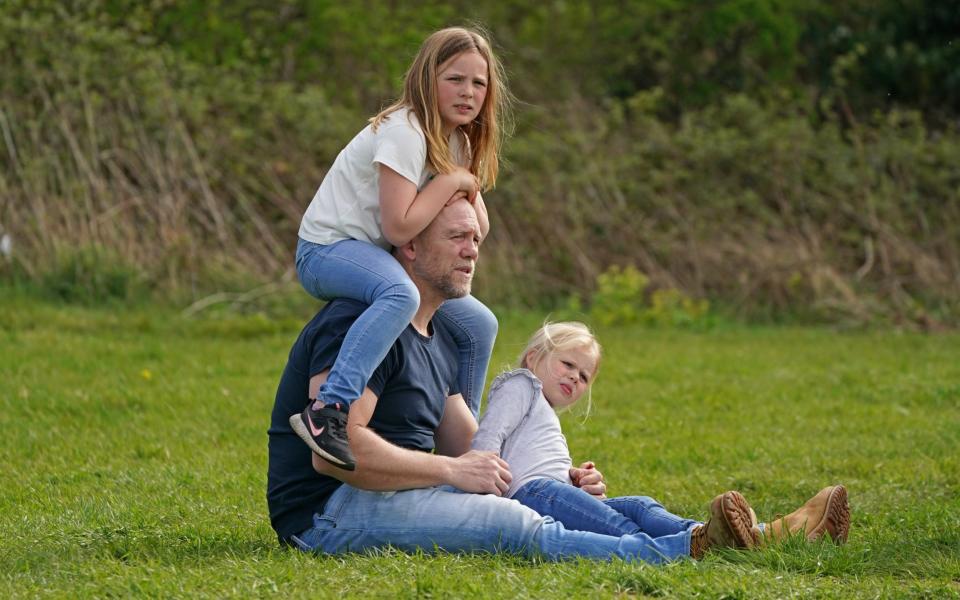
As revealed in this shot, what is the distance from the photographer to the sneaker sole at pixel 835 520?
4.92 m

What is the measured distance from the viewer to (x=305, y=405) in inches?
190

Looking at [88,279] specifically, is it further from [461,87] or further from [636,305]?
[461,87]

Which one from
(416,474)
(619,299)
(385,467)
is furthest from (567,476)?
(619,299)

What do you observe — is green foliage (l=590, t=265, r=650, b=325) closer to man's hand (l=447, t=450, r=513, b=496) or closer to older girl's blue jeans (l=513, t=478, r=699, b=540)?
older girl's blue jeans (l=513, t=478, r=699, b=540)

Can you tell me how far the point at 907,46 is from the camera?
18766 millimetres

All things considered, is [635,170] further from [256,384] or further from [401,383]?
[401,383]

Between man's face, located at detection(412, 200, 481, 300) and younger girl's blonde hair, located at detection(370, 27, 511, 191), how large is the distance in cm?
22

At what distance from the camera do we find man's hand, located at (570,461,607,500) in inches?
202

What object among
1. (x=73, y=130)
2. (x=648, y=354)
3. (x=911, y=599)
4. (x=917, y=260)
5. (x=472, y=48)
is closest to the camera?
(x=911, y=599)

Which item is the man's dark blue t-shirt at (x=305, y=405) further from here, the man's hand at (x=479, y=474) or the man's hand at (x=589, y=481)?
the man's hand at (x=589, y=481)

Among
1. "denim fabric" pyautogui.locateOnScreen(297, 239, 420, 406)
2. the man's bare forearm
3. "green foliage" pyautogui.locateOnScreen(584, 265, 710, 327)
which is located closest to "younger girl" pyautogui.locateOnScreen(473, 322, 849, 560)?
the man's bare forearm

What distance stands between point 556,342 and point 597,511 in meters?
0.75

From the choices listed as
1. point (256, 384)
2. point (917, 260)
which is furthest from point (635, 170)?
point (256, 384)

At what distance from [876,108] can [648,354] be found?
8427 millimetres
